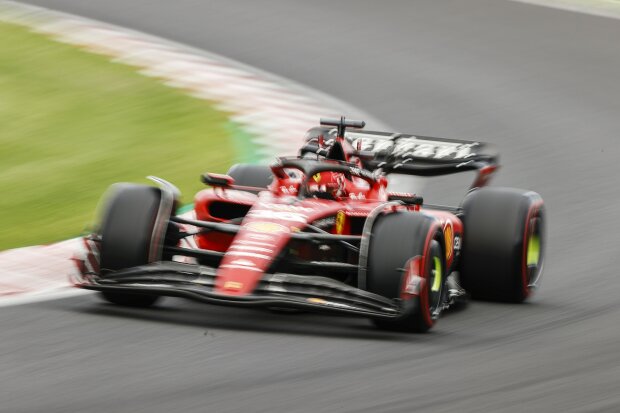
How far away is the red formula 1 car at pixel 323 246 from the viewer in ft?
26.7

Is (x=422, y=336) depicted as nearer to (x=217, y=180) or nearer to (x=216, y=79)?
(x=217, y=180)

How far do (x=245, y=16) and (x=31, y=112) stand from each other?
6.03m

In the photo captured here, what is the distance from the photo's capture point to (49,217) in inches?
456

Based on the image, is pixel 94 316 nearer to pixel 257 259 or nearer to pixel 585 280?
pixel 257 259

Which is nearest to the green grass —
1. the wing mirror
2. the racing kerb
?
the racing kerb

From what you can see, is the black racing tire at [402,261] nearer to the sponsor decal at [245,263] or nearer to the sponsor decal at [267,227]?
the sponsor decal at [267,227]

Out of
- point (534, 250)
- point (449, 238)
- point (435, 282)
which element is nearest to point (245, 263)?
point (435, 282)

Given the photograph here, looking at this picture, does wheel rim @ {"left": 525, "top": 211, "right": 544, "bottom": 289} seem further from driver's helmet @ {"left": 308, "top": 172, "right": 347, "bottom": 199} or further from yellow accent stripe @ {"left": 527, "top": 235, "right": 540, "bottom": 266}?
driver's helmet @ {"left": 308, "top": 172, "right": 347, "bottom": 199}

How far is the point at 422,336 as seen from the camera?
8312 mm

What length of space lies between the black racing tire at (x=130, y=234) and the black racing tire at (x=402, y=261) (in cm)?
140

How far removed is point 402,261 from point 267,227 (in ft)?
2.86

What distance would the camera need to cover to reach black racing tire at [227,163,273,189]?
10.5 meters

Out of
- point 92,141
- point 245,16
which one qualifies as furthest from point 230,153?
point 245,16

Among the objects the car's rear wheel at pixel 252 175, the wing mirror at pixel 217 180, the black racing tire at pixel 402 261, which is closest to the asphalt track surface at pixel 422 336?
the black racing tire at pixel 402 261
